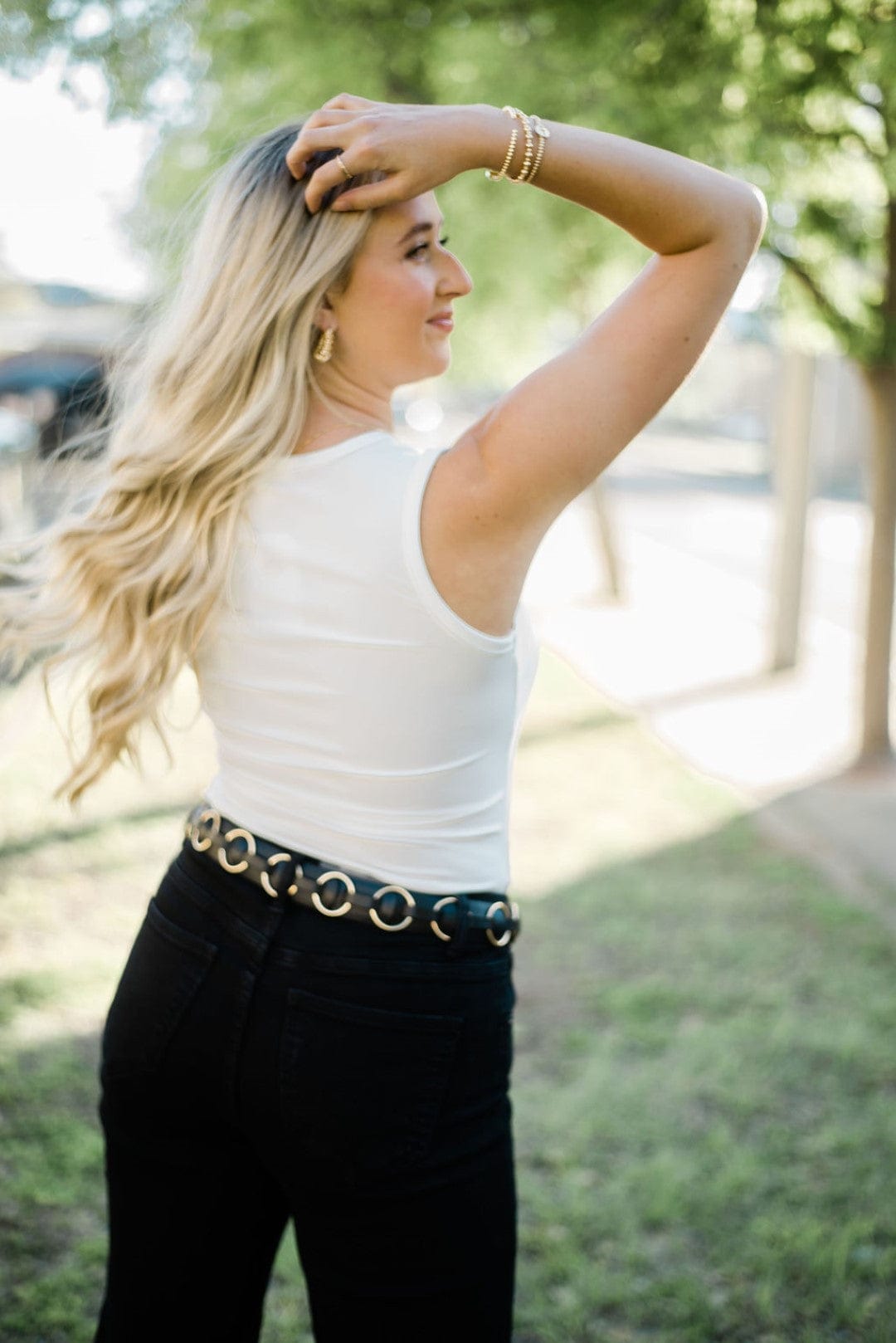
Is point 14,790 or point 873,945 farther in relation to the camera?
point 14,790

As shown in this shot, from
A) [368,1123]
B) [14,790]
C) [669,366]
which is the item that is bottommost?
[14,790]

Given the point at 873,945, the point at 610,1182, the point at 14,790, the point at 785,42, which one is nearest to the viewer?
the point at 610,1182

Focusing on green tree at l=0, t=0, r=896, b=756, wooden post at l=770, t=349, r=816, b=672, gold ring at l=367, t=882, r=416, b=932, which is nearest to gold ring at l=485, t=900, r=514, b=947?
gold ring at l=367, t=882, r=416, b=932

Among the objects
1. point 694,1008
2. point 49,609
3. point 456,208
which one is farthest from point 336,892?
point 456,208

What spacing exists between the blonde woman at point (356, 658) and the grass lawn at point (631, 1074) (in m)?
0.63

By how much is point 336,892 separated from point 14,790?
18.6 ft

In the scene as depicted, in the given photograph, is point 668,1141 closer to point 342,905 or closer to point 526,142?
point 342,905

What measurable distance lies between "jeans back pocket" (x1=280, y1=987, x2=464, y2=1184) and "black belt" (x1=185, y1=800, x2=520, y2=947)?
0.33ft

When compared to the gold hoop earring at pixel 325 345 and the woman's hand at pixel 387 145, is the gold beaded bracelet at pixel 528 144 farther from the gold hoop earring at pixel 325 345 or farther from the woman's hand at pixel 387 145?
the gold hoop earring at pixel 325 345

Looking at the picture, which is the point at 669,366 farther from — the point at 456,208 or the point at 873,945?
the point at 456,208

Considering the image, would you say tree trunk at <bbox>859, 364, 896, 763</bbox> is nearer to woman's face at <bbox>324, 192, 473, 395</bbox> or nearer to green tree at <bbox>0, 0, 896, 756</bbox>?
green tree at <bbox>0, 0, 896, 756</bbox>

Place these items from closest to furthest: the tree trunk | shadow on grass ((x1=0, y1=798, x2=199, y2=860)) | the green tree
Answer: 1. the green tree
2. shadow on grass ((x1=0, y1=798, x2=199, y2=860))
3. the tree trunk

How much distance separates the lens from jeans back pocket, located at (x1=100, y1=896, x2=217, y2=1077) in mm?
1506

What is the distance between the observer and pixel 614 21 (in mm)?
4477
